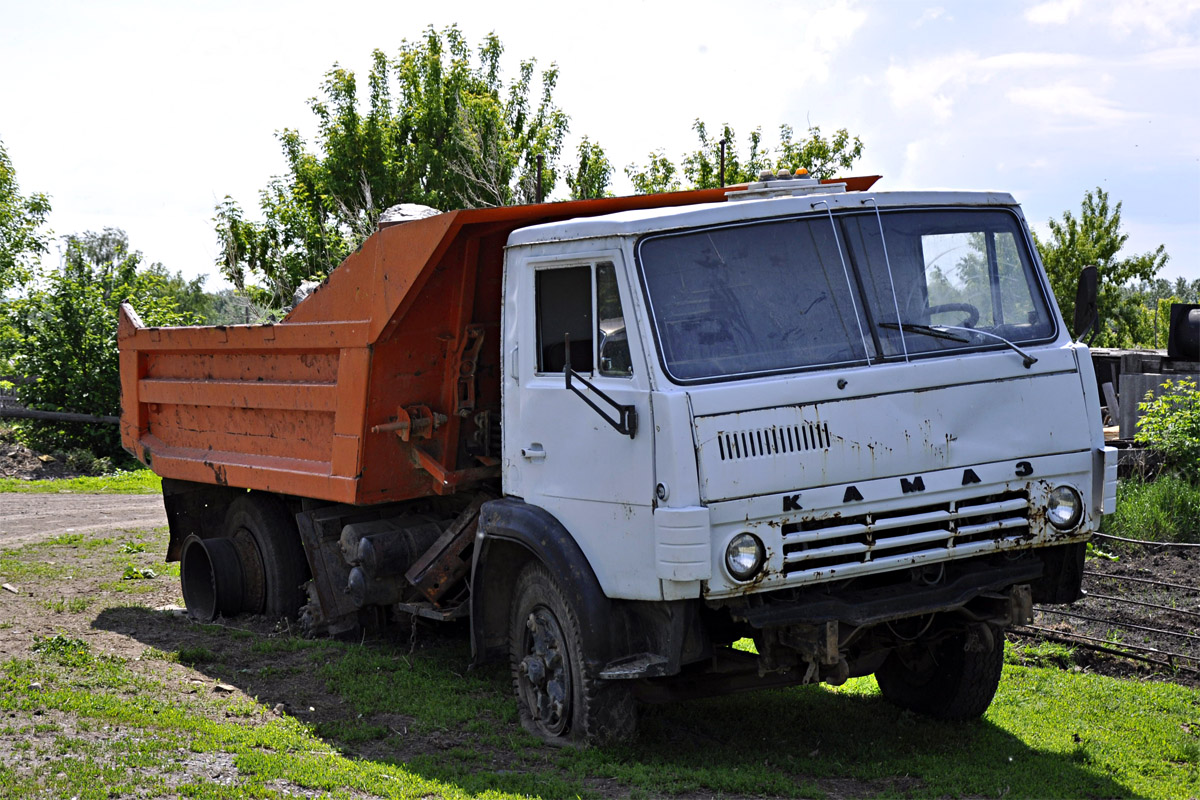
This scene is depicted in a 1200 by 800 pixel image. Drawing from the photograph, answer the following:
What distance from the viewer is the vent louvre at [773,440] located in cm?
489

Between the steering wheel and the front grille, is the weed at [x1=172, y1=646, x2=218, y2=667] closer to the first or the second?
the front grille

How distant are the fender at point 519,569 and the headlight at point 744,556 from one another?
0.70m

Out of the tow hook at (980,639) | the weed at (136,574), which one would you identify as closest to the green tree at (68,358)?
the weed at (136,574)

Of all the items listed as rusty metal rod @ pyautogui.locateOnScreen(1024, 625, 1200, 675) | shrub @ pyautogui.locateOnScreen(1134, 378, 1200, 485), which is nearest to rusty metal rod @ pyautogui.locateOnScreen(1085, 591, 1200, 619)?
rusty metal rod @ pyautogui.locateOnScreen(1024, 625, 1200, 675)

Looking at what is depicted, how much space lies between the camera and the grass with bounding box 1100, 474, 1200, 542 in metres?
9.68

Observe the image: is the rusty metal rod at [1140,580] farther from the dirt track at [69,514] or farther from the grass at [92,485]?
the grass at [92,485]

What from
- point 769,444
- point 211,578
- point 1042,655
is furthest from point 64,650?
point 1042,655

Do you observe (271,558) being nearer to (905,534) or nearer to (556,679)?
(556,679)

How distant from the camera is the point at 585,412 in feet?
17.7

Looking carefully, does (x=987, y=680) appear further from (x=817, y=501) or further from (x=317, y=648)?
(x=317, y=648)

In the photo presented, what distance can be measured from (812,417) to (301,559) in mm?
4960

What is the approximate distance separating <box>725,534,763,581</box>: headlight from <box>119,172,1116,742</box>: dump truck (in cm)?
1

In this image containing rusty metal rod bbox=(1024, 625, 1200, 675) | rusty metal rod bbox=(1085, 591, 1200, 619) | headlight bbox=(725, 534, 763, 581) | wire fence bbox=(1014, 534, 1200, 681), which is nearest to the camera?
headlight bbox=(725, 534, 763, 581)

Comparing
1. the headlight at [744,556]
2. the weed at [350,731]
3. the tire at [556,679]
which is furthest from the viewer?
the weed at [350,731]
